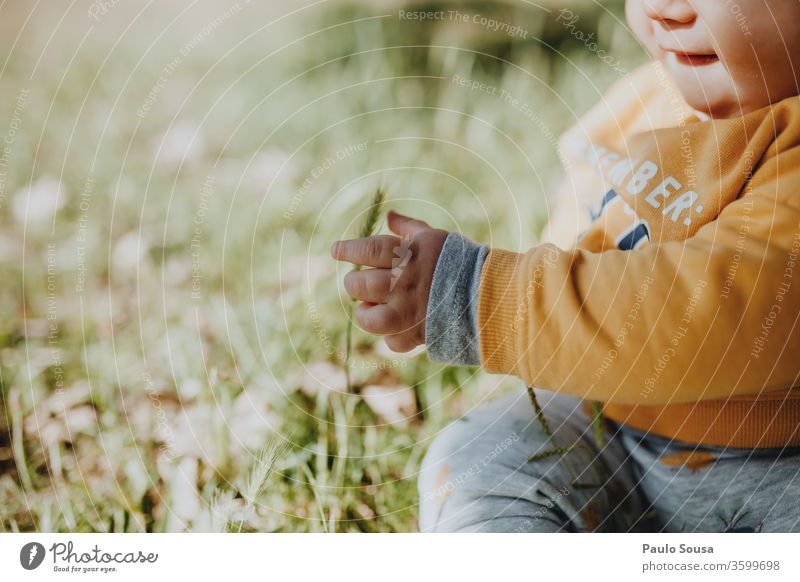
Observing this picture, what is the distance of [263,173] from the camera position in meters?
0.57

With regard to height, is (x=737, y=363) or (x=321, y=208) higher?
(x=321, y=208)

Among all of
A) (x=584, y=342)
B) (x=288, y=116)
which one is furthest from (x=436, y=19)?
(x=584, y=342)

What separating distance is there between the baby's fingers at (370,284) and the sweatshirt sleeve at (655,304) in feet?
0.18

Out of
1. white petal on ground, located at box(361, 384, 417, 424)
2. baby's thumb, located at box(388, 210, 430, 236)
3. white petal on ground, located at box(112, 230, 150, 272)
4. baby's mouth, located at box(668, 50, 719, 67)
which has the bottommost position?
white petal on ground, located at box(361, 384, 417, 424)

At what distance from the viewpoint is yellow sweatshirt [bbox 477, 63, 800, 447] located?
1.37 feet

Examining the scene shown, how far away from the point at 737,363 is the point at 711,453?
8 cm

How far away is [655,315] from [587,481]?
→ 13cm

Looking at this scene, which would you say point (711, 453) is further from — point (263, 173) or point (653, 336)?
point (263, 173)

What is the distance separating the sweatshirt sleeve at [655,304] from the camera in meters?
0.42

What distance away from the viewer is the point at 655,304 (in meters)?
0.42

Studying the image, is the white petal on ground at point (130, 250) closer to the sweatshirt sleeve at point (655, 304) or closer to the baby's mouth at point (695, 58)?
the sweatshirt sleeve at point (655, 304)

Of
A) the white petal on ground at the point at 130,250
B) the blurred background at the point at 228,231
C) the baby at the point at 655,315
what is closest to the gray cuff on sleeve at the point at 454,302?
the baby at the point at 655,315

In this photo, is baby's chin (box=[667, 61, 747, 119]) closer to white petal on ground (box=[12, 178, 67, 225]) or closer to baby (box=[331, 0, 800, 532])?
baby (box=[331, 0, 800, 532])

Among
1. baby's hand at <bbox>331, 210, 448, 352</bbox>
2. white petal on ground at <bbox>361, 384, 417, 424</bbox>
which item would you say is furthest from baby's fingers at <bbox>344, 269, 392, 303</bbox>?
white petal on ground at <bbox>361, 384, 417, 424</bbox>
